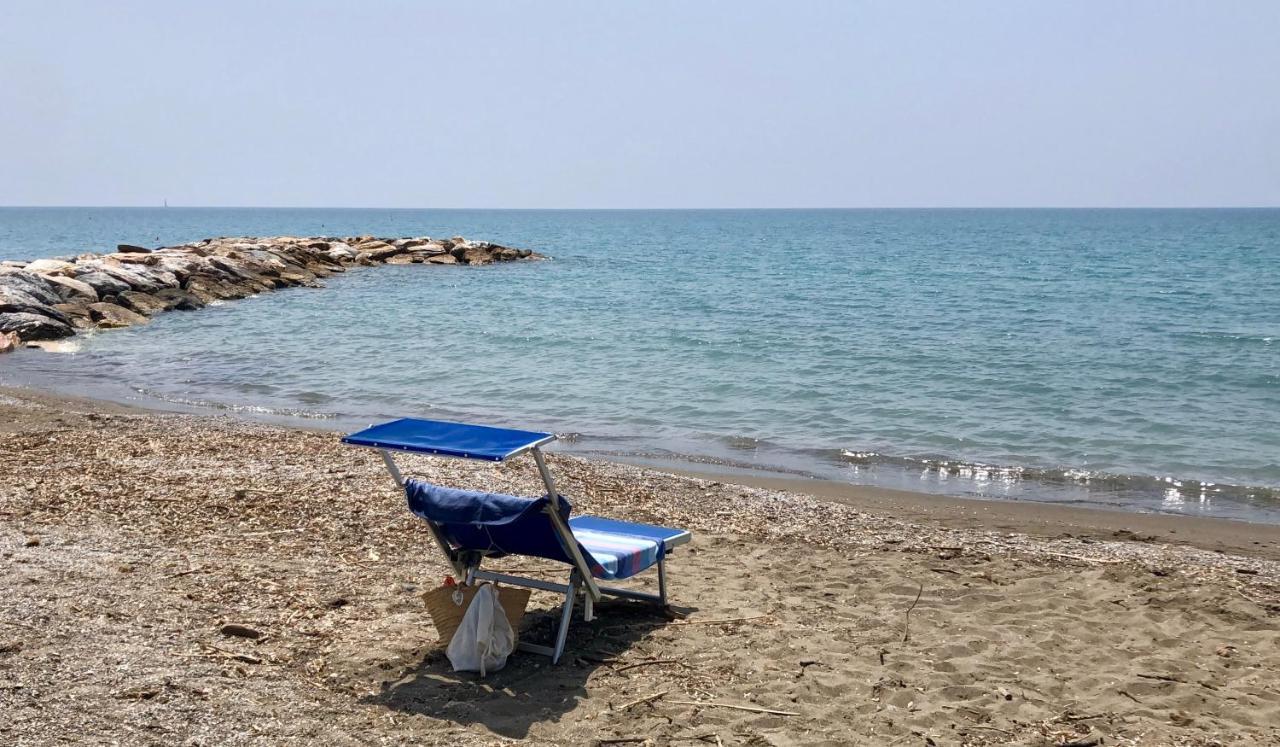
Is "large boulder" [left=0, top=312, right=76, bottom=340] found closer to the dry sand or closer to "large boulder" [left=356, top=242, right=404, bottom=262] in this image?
the dry sand

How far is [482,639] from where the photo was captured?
5.68 meters

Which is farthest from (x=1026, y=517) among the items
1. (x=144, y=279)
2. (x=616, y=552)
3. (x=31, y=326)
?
(x=144, y=279)

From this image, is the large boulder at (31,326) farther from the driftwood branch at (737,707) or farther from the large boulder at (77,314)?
the driftwood branch at (737,707)

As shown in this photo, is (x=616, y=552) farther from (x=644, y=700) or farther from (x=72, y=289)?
(x=72, y=289)

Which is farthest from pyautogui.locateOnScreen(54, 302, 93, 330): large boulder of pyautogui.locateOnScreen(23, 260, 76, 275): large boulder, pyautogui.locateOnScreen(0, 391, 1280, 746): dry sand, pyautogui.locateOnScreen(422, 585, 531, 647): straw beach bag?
pyautogui.locateOnScreen(422, 585, 531, 647): straw beach bag

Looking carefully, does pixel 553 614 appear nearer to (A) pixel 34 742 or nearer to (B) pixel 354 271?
(A) pixel 34 742

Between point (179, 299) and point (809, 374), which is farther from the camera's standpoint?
point (179, 299)

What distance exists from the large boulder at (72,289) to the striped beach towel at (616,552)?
914 inches

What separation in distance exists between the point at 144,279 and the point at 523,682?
27.6 metres

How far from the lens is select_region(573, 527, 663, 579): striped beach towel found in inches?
240

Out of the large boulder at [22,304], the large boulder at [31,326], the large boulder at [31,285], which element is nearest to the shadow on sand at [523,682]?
the large boulder at [31,326]

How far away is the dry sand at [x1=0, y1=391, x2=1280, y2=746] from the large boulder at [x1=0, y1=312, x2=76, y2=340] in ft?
45.9

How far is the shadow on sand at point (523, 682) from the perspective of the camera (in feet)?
17.2

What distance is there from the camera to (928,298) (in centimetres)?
3488
